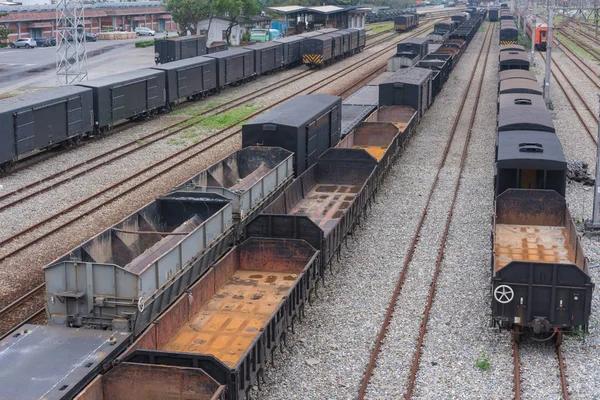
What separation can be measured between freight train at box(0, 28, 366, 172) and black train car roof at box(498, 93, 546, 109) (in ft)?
54.8

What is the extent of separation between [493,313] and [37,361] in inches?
322

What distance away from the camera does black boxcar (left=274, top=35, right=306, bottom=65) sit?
5807cm

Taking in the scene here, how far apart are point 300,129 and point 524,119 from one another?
22.7 ft

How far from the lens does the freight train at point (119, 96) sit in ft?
90.2

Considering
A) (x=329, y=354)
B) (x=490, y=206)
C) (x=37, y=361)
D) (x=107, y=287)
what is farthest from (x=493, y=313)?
(x=490, y=206)

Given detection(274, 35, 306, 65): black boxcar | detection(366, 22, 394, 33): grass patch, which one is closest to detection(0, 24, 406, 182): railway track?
detection(274, 35, 306, 65): black boxcar

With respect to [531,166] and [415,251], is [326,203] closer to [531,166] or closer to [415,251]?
[415,251]

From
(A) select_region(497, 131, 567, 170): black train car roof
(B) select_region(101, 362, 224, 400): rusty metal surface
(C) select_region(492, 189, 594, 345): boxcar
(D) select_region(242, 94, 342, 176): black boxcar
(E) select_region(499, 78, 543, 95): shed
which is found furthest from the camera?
(E) select_region(499, 78, 543, 95): shed

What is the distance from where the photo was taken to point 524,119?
76.9ft

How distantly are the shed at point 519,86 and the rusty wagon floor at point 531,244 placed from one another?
13397mm

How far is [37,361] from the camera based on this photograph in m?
11.4

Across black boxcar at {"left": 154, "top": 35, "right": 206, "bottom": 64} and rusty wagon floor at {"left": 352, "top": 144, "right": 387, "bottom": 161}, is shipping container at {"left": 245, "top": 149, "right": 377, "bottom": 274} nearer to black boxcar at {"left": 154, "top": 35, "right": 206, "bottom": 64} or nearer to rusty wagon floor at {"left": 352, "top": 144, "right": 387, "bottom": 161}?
rusty wagon floor at {"left": 352, "top": 144, "right": 387, "bottom": 161}

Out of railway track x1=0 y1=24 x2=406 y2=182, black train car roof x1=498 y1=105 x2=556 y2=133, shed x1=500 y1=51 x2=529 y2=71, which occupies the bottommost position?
railway track x1=0 y1=24 x2=406 y2=182

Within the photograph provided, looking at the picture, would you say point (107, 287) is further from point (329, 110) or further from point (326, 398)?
point (329, 110)
